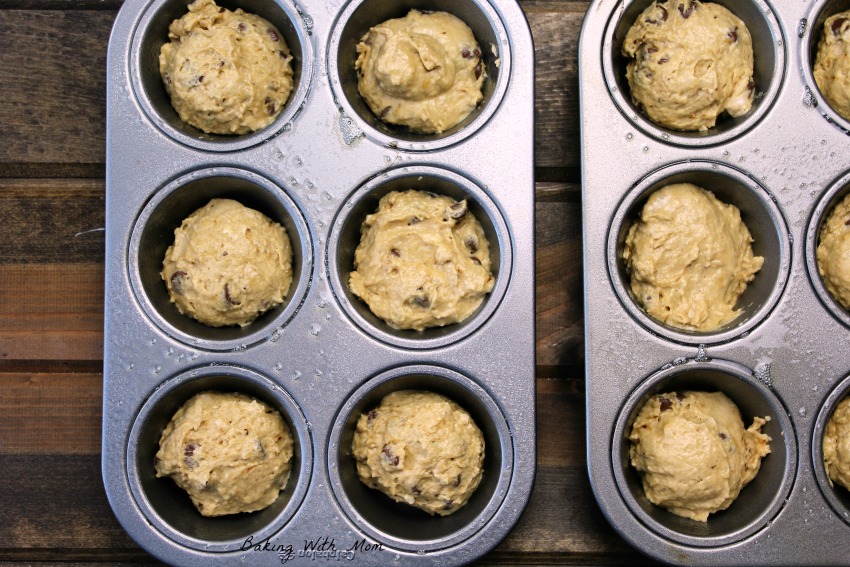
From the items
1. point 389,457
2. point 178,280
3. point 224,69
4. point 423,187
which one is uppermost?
point 224,69

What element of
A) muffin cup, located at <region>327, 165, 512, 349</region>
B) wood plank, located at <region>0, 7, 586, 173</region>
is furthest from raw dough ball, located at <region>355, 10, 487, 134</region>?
wood plank, located at <region>0, 7, 586, 173</region>

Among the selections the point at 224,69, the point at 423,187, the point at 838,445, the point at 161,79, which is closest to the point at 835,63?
the point at 838,445

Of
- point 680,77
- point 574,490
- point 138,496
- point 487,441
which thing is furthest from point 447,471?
point 680,77

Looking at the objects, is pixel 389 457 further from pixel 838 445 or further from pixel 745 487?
pixel 838 445

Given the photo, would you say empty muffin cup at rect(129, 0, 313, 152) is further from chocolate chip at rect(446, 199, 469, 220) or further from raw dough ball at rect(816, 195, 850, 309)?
raw dough ball at rect(816, 195, 850, 309)

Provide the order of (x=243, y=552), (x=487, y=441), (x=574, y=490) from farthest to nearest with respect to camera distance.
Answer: (x=574, y=490) < (x=487, y=441) < (x=243, y=552)

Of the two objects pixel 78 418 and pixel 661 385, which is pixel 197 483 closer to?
pixel 78 418
